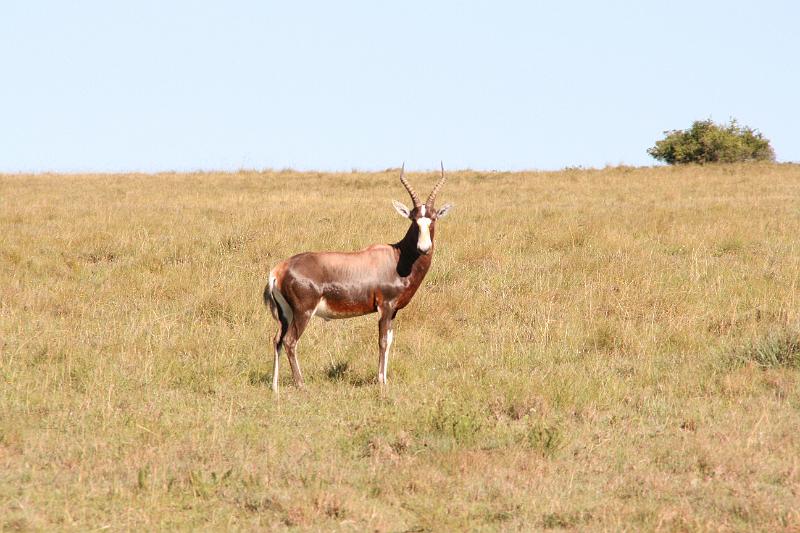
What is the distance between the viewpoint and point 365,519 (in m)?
6.19

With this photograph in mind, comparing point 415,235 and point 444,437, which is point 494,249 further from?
point 444,437

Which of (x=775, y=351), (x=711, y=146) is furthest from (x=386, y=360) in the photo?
(x=711, y=146)

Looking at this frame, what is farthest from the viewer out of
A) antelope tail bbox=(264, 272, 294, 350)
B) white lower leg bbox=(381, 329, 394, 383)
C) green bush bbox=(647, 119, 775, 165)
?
green bush bbox=(647, 119, 775, 165)

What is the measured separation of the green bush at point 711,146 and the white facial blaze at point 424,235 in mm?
33912

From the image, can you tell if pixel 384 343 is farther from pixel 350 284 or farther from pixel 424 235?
pixel 424 235

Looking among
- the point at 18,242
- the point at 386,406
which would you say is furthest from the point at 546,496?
the point at 18,242

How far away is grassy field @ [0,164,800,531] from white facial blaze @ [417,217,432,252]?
136cm

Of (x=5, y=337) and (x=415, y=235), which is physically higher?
(x=415, y=235)

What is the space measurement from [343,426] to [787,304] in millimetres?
6656

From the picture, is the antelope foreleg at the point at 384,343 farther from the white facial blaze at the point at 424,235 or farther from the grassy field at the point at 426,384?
the white facial blaze at the point at 424,235

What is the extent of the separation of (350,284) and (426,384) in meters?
1.32

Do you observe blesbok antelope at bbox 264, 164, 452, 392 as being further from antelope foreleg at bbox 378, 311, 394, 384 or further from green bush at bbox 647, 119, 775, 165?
green bush at bbox 647, 119, 775, 165

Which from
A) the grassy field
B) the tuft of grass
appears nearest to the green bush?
the grassy field

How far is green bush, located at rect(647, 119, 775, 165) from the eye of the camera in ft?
140
